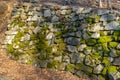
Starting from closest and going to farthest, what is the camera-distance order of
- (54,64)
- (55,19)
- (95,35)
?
(95,35) → (54,64) → (55,19)

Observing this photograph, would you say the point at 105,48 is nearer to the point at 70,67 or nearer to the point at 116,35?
the point at 116,35

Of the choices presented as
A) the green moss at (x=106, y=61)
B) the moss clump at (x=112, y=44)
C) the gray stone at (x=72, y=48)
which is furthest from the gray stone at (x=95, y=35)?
the green moss at (x=106, y=61)

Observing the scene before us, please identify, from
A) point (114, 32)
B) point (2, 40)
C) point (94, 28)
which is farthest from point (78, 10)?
point (2, 40)

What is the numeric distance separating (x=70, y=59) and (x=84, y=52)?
0.70m

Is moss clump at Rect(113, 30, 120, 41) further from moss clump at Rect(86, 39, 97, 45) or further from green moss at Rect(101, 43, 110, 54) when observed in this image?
moss clump at Rect(86, 39, 97, 45)

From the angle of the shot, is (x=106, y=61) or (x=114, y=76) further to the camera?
(x=106, y=61)

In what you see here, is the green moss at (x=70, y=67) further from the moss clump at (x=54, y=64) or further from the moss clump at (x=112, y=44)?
the moss clump at (x=112, y=44)

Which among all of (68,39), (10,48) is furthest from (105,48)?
(10,48)

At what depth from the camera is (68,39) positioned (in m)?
11.7

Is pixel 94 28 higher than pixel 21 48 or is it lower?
higher

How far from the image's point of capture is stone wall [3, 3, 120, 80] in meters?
10.6

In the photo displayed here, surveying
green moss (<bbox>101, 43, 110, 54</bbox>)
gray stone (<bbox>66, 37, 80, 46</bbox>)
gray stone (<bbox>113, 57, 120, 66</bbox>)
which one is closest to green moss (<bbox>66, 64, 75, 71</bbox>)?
gray stone (<bbox>66, 37, 80, 46</bbox>)

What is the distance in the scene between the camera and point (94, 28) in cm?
1139

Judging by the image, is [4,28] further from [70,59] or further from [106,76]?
[106,76]
